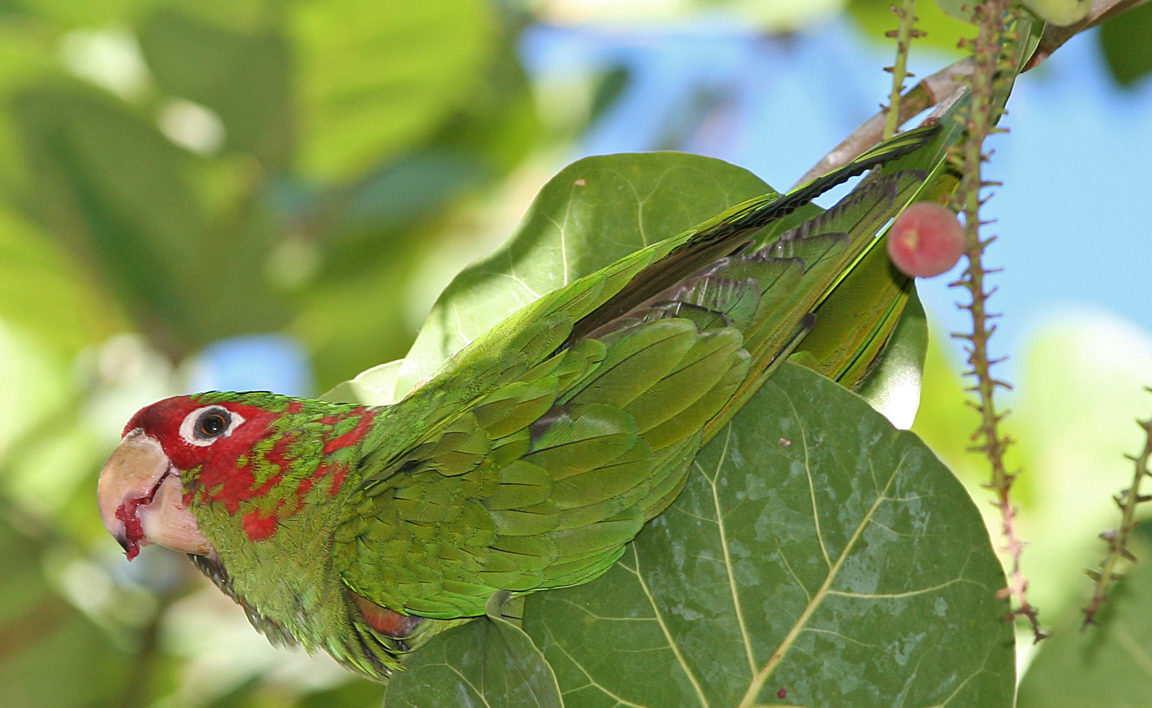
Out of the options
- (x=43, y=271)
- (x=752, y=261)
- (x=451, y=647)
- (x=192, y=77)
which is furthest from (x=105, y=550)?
(x=752, y=261)

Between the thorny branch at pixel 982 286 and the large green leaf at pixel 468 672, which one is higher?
the thorny branch at pixel 982 286

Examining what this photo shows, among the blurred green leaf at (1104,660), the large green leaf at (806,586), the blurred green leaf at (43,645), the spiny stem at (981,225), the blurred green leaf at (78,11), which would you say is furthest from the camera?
the blurred green leaf at (78,11)

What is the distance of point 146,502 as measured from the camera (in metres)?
1.76

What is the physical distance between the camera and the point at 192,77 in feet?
9.29

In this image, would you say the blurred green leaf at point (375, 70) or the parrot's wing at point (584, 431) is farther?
the blurred green leaf at point (375, 70)

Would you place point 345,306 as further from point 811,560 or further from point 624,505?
point 811,560

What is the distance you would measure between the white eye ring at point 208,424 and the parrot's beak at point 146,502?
61 mm

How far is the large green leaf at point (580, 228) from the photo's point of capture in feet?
5.51

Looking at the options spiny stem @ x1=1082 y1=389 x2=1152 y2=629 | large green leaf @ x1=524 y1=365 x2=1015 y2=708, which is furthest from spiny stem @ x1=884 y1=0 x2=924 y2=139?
spiny stem @ x1=1082 y1=389 x2=1152 y2=629

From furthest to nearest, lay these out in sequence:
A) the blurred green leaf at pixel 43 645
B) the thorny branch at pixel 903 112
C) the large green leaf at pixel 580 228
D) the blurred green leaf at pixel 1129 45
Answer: the blurred green leaf at pixel 43 645, the blurred green leaf at pixel 1129 45, the large green leaf at pixel 580 228, the thorny branch at pixel 903 112

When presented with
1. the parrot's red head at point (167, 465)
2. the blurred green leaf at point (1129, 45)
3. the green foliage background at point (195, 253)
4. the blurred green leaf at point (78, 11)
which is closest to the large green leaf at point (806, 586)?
the parrot's red head at point (167, 465)

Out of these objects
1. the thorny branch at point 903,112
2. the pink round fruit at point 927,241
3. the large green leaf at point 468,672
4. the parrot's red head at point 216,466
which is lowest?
the large green leaf at point 468,672

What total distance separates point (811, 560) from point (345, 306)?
2.34 m

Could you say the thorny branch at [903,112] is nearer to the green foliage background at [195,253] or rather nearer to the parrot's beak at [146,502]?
the green foliage background at [195,253]
